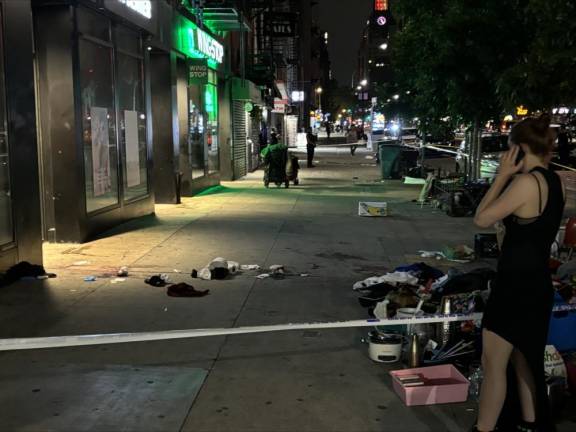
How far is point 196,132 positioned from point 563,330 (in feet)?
48.2

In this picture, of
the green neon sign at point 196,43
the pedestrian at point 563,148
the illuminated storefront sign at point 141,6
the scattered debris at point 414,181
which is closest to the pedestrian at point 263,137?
the scattered debris at point 414,181

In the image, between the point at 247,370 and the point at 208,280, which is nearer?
the point at 247,370

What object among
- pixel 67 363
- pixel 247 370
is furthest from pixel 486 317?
pixel 67 363

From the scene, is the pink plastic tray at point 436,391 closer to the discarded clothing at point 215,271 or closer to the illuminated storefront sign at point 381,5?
the discarded clothing at point 215,271

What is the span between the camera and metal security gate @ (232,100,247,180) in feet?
75.5

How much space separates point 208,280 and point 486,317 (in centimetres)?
482

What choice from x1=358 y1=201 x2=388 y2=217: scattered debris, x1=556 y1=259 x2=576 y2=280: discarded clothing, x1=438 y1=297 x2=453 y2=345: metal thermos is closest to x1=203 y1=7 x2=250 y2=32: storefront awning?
x1=358 y1=201 x2=388 y2=217: scattered debris

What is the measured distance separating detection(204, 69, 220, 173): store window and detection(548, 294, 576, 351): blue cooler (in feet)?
51.7

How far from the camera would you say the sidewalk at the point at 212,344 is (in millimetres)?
4312

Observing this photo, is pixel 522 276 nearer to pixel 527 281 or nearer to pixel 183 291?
pixel 527 281

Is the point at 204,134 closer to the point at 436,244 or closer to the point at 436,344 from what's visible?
the point at 436,244

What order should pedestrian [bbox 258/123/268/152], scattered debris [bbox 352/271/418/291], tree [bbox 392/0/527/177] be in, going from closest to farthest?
scattered debris [bbox 352/271/418/291] → tree [bbox 392/0/527/177] → pedestrian [bbox 258/123/268/152]

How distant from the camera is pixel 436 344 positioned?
525 cm

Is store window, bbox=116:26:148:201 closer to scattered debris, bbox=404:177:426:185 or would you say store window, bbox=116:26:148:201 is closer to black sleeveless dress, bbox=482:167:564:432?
black sleeveless dress, bbox=482:167:564:432
